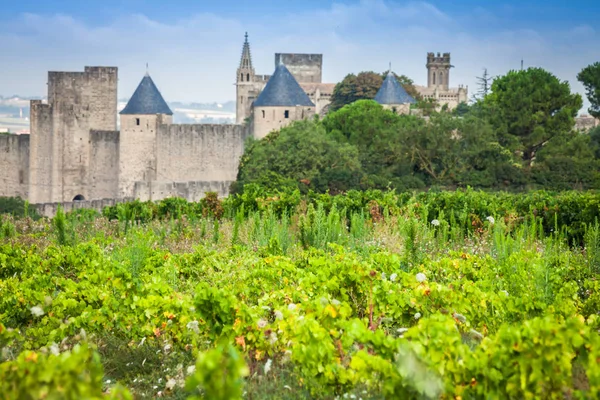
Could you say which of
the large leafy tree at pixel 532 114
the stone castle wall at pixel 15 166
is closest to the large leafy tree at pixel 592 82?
the large leafy tree at pixel 532 114

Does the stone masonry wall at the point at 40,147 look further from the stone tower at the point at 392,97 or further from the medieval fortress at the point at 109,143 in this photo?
the stone tower at the point at 392,97

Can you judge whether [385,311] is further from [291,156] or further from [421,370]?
[291,156]

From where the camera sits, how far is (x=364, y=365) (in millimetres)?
4703

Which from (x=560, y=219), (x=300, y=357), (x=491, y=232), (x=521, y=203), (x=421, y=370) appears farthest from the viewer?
(x=521, y=203)

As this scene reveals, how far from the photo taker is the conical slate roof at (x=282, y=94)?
46.5 meters

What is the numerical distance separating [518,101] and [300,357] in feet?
122

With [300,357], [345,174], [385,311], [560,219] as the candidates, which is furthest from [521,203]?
[345,174]

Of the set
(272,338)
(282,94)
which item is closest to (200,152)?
(282,94)

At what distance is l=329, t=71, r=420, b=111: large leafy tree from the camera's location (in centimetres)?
6538

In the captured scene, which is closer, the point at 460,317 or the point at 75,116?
the point at 460,317

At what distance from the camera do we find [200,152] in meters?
43.7

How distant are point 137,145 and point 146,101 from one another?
233 cm

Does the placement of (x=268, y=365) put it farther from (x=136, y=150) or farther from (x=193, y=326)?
(x=136, y=150)

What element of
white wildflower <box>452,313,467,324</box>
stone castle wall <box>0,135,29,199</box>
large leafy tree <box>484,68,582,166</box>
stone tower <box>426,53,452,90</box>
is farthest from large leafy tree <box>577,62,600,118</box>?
white wildflower <box>452,313,467,324</box>
